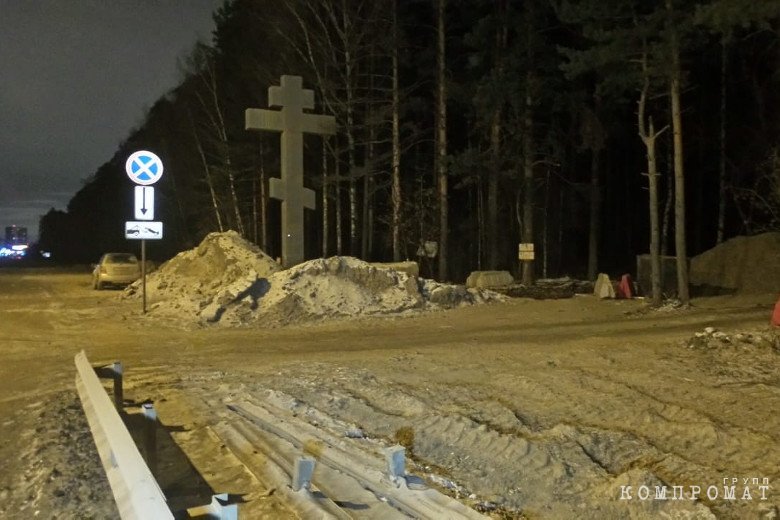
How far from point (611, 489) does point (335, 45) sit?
29.8 metres

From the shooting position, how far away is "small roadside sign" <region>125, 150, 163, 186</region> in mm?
18172

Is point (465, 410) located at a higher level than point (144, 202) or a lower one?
lower

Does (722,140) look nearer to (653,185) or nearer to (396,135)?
(396,135)

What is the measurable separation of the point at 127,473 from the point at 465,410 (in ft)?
14.6

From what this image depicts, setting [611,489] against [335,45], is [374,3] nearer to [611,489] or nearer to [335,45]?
[335,45]

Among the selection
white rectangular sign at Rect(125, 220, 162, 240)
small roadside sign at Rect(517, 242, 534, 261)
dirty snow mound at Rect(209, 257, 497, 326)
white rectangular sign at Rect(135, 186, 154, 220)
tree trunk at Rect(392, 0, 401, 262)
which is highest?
tree trunk at Rect(392, 0, 401, 262)

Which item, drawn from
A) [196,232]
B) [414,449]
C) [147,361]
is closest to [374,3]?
[147,361]

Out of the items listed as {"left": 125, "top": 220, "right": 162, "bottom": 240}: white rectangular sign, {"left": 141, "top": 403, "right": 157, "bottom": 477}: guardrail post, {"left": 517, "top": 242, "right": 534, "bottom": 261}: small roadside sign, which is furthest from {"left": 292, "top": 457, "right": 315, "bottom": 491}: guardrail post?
{"left": 517, "top": 242, "right": 534, "bottom": 261}: small roadside sign

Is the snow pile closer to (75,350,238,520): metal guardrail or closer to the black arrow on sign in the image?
(75,350,238,520): metal guardrail

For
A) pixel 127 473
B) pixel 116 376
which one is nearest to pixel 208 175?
pixel 116 376

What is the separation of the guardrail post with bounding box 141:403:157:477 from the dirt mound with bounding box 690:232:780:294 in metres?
19.7

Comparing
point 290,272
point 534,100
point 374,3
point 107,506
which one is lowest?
point 107,506

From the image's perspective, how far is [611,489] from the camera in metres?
5.83

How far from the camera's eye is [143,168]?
1834 centimetres
